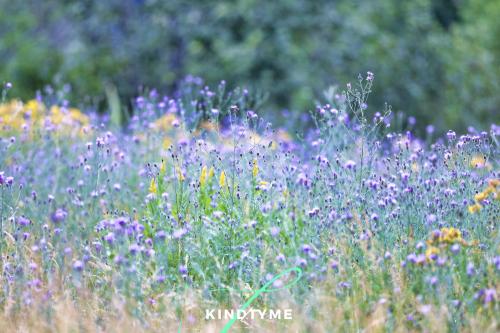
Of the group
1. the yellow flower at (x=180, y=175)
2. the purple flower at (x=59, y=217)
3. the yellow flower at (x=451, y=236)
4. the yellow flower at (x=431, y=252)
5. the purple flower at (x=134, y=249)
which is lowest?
the yellow flower at (x=431, y=252)

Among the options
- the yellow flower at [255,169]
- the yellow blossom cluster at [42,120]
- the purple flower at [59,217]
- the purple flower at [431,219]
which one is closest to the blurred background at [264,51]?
the yellow blossom cluster at [42,120]

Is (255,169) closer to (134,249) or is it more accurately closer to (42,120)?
(134,249)

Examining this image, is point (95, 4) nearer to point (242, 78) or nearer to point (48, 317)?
point (242, 78)

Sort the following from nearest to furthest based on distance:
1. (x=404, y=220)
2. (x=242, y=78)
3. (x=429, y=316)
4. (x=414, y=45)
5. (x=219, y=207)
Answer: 1. (x=429, y=316)
2. (x=404, y=220)
3. (x=219, y=207)
4. (x=242, y=78)
5. (x=414, y=45)

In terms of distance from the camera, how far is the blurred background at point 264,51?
32.1 feet

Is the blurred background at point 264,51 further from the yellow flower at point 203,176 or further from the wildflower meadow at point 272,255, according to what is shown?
the wildflower meadow at point 272,255

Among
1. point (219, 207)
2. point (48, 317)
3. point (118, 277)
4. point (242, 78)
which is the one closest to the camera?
point (48, 317)

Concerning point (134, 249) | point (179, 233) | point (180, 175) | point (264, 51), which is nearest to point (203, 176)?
point (180, 175)

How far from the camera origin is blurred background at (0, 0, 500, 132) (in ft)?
32.1

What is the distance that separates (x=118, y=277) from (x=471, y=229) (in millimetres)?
1926

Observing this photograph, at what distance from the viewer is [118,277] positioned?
3.96 metres

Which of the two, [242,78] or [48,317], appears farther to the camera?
[242,78]

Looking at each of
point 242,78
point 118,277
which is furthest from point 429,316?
point 242,78

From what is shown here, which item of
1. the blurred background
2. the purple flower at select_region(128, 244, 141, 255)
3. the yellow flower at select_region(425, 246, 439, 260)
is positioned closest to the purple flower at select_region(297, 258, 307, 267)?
the yellow flower at select_region(425, 246, 439, 260)
